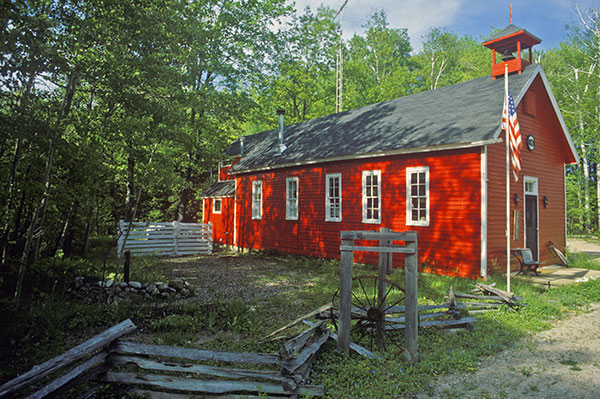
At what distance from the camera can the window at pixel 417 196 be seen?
459 inches

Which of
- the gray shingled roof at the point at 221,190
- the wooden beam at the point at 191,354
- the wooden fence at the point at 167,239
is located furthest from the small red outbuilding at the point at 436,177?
the wooden beam at the point at 191,354

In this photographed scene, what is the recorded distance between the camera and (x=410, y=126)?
13.2 metres

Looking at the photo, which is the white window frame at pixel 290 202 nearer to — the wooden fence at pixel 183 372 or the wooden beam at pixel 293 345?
the wooden beam at pixel 293 345

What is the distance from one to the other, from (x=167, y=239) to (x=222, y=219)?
4.45 meters

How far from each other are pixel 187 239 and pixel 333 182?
7.47m

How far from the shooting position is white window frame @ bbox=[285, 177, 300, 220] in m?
16.4

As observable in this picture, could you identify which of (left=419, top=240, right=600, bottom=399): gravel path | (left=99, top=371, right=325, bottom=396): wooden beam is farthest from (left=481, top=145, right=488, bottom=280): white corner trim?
(left=99, top=371, right=325, bottom=396): wooden beam

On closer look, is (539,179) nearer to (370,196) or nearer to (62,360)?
(370,196)

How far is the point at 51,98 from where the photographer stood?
6.84m

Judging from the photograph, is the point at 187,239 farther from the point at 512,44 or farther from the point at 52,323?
the point at 512,44

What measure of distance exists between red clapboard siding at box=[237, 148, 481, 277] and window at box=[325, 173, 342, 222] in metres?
0.20

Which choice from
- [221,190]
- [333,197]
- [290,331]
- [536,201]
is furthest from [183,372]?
[221,190]

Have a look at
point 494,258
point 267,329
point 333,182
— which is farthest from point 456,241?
point 267,329

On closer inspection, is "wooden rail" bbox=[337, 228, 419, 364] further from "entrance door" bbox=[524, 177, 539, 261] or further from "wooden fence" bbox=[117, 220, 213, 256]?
"wooden fence" bbox=[117, 220, 213, 256]
